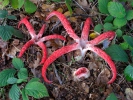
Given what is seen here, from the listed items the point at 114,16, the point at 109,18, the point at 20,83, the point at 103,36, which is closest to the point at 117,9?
the point at 114,16

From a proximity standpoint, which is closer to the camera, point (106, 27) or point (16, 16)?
point (106, 27)

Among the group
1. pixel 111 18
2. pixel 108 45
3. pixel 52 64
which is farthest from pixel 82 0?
pixel 52 64

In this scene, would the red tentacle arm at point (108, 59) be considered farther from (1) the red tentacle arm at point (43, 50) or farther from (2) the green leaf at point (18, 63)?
(2) the green leaf at point (18, 63)

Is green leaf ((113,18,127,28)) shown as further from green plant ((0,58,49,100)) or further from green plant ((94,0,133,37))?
green plant ((0,58,49,100))

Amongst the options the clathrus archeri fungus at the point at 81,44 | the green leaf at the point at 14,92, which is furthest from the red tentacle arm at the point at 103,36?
the green leaf at the point at 14,92

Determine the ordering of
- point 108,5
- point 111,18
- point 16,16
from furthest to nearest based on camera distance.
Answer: point 16,16, point 111,18, point 108,5

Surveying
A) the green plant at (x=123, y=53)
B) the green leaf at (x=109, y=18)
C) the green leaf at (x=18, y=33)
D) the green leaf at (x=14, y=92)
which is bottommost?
the green plant at (x=123, y=53)

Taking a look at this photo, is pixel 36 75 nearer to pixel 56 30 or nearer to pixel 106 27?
pixel 56 30
